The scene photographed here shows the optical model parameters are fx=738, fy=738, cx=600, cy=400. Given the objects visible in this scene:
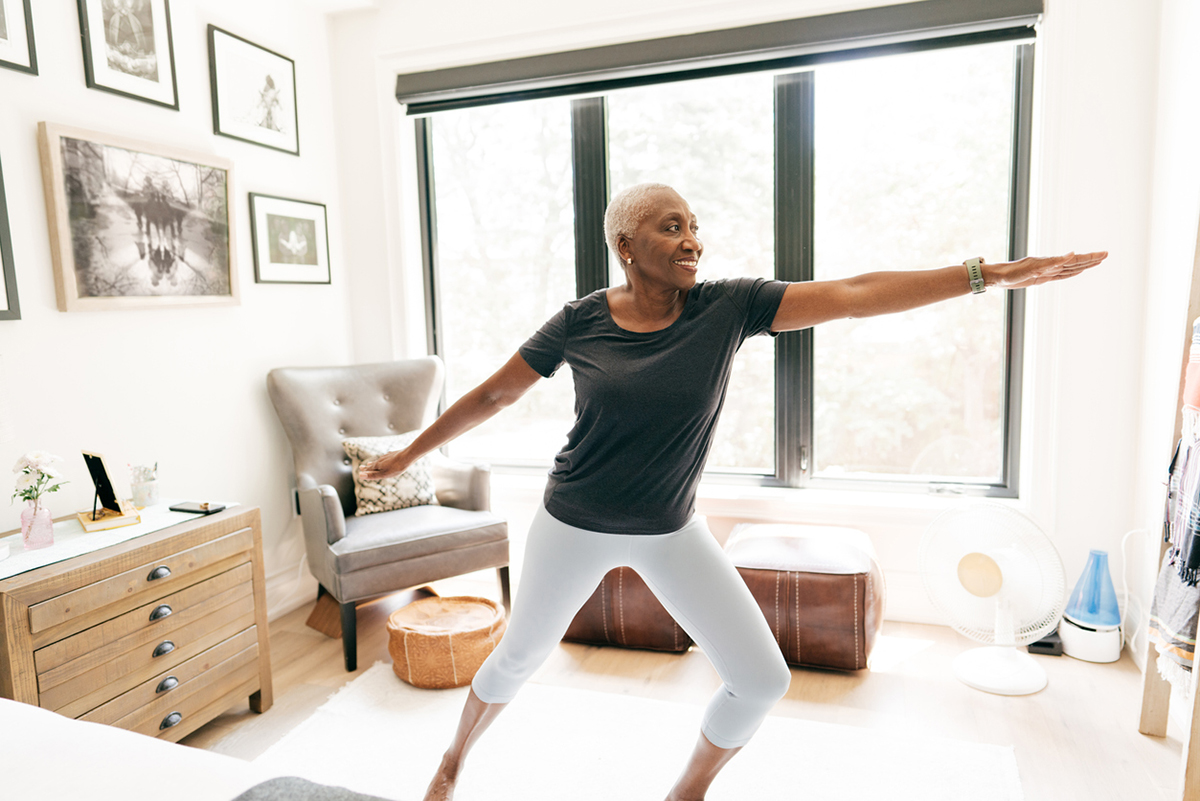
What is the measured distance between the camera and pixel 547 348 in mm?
1628

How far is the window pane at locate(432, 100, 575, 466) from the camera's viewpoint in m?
3.50

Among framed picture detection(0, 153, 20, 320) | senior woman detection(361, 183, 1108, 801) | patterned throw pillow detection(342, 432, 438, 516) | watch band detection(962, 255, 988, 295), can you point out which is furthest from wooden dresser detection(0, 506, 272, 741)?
watch band detection(962, 255, 988, 295)

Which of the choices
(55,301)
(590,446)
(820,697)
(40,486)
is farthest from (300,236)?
(820,697)

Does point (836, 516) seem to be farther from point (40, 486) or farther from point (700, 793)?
point (40, 486)

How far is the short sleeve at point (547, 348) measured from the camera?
5.32ft

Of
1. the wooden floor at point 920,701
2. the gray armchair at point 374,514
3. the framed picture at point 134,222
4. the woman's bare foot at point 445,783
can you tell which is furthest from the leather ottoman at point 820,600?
the framed picture at point 134,222

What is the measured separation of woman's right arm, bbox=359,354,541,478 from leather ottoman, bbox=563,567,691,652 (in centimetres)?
116

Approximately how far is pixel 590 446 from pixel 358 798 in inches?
30.5

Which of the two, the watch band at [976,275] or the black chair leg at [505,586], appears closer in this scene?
the watch band at [976,275]

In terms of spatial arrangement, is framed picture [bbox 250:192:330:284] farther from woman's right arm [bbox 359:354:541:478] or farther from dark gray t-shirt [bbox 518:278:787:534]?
dark gray t-shirt [bbox 518:278:787:534]

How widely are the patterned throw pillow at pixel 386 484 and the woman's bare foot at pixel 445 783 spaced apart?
139cm

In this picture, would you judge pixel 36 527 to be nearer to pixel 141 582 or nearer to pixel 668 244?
pixel 141 582

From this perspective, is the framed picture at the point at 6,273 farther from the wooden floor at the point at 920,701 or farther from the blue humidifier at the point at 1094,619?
the blue humidifier at the point at 1094,619

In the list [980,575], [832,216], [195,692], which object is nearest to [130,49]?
[195,692]
